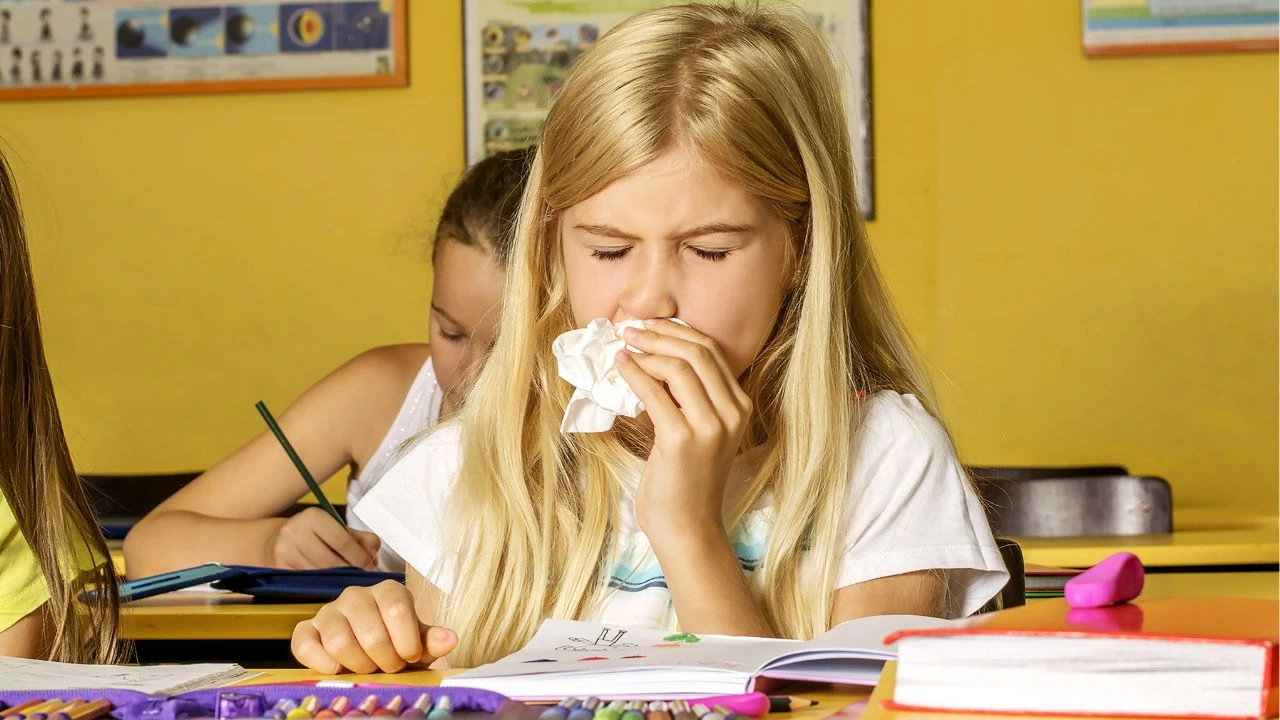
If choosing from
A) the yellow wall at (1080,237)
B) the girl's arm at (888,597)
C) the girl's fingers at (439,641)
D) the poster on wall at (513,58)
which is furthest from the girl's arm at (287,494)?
the yellow wall at (1080,237)

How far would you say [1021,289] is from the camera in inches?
127

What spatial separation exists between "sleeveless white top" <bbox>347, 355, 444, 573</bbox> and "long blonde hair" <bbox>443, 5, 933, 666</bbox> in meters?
0.93

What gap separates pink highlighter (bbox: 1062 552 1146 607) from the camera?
0.72 metres

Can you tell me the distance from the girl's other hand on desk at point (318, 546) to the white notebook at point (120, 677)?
43.9 inches

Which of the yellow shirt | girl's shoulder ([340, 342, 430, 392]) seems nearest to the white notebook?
the yellow shirt

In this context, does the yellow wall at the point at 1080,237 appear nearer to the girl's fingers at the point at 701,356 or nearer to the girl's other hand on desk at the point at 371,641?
the girl's fingers at the point at 701,356

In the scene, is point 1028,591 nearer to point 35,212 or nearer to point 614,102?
point 614,102

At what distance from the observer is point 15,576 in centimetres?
123

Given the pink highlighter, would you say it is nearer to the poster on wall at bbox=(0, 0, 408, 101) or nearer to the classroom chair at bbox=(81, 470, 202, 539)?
the classroom chair at bbox=(81, 470, 202, 539)

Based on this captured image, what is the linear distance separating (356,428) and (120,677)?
1.61 meters

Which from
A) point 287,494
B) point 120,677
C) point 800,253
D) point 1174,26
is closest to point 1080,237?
point 1174,26

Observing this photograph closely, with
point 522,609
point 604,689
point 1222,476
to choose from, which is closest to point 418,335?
point 1222,476

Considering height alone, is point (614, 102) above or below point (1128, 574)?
above

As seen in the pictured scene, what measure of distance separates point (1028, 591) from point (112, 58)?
2.70 metres
